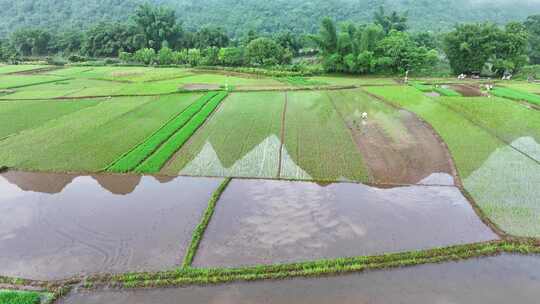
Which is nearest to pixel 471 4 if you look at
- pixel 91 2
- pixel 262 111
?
pixel 262 111

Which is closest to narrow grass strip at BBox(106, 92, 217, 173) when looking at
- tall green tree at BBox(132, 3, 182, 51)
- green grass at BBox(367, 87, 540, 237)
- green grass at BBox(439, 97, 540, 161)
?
green grass at BBox(367, 87, 540, 237)

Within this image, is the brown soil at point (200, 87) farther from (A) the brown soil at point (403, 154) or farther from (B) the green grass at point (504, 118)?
(B) the green grass at point (504, 118)

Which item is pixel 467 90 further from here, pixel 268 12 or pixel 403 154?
pixel 268 12

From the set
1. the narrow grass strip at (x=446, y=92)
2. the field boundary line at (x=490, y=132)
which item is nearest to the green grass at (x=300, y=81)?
the narrow grass strip at (x=446, y=92)

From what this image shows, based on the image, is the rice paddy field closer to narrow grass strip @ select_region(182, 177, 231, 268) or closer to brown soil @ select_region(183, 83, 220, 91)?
narrow grass strip @ select_region(182, 177, 231, 268)

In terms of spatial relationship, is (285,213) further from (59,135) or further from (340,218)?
(59,135)

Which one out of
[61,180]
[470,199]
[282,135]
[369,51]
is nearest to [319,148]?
[282,135]
